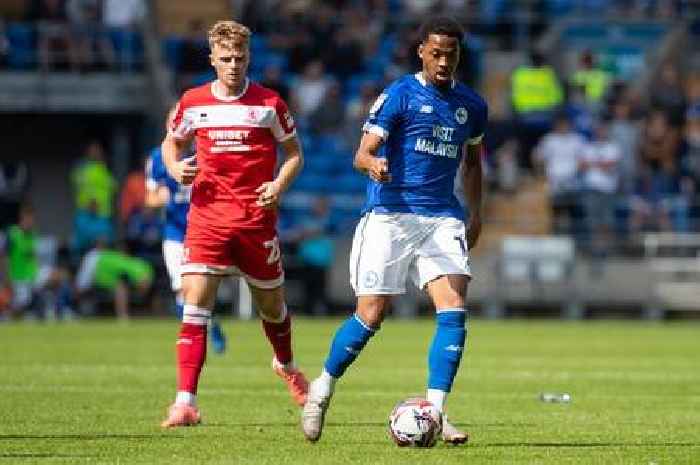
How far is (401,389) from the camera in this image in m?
15.8

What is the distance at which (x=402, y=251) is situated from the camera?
11242mm

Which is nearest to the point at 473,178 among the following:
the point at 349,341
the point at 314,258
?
the point at 349,341

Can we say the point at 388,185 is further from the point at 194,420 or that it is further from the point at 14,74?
the point at 14,74

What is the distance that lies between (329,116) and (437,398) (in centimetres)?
2201

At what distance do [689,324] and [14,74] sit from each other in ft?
38.1

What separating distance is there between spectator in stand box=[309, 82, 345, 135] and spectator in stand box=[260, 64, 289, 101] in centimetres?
63

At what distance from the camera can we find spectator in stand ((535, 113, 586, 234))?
31.5 meters

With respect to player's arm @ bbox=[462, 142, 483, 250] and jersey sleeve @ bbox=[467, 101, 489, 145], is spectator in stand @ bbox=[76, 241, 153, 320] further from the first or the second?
jersey sleeve @ bbox=[467, 101, 489, 145]

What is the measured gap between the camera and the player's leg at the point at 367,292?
1115 centimetres

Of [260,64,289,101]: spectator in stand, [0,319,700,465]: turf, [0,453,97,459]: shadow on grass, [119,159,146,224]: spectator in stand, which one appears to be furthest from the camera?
[260,64,289,101]: spectator in stand

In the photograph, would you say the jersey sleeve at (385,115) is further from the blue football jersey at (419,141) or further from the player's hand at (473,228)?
the player's hand at (473,228)

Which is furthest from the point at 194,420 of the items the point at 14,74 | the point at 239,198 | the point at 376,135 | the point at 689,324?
the point at 14,74

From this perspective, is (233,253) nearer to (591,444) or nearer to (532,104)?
(591,444)

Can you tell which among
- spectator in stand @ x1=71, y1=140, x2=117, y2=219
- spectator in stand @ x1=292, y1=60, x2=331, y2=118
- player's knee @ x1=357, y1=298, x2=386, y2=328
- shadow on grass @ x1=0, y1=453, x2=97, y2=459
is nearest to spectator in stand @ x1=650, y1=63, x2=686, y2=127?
spectator in stand @ x1=292, y1=60, x2=331, y2=118
